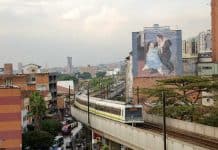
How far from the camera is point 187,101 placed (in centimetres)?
6269

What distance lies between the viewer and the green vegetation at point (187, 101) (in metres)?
56.7

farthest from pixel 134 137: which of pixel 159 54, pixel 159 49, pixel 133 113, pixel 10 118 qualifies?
pixel 159 54

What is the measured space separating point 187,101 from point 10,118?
775 inches

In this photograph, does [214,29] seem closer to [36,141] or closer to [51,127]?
[51,127]

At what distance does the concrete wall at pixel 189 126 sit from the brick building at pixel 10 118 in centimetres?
1346

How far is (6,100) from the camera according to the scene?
56.7m

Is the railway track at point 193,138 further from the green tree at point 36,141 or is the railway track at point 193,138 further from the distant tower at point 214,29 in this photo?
the distant tower at point 214,29

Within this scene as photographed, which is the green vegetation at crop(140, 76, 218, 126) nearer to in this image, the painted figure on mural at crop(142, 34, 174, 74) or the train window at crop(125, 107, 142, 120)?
the train window at crop(125, 107, 142, 120)

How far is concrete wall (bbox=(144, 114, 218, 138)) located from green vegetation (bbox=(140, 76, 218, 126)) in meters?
2.40

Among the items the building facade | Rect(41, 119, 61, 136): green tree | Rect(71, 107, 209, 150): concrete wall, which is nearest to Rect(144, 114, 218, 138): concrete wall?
Rect(71, 107, 209, 150): concrete wall

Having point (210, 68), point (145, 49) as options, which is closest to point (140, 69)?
point (145, 49)

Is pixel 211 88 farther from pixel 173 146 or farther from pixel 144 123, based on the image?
pixel 173 146

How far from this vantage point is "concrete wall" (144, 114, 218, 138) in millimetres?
40844

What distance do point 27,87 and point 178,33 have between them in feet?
120
